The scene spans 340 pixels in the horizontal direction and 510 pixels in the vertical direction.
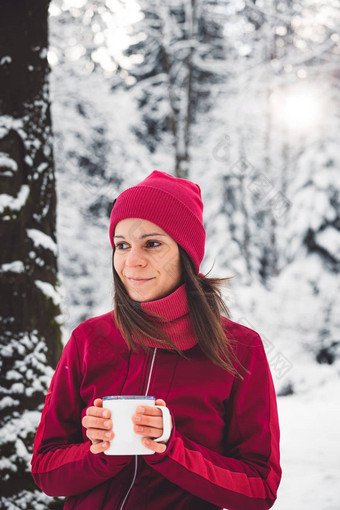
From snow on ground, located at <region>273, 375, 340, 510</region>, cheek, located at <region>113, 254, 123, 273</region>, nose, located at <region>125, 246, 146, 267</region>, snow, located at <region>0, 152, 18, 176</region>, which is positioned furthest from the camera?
snow on ground, located at <region>273, 375, 340, 510</region>

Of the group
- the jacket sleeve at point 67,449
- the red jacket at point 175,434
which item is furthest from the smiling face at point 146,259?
the jacket sleeve at point 67,449

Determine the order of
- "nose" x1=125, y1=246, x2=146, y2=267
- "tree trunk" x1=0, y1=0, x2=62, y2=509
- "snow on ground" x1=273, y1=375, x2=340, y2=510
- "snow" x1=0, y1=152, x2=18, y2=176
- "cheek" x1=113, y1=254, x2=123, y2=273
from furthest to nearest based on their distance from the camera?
"snow on ground" x1=273, y1=375, x2=340, y2=510, "snow" x1=0, y1=152, x2=18, y2=176, "tree trunk" x1=0, y1=0, x2=62, y2=509, "cheek" x1=113, y1=254, x2=123, y2=273, "nose" x1=125, y1=246, x2=146, y2=267

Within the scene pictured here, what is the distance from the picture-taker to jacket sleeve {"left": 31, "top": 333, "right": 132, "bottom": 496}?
1640 mm

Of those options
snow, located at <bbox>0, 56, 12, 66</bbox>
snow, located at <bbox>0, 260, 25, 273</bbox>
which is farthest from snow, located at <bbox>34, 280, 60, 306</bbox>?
snow, located at <bbox>0, 56, 12, 66</bbox>

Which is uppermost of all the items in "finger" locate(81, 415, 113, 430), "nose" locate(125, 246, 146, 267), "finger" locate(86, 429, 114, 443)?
"nose" locate(125, 246, 146, 267)

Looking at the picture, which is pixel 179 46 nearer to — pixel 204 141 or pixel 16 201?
pixel 204 141

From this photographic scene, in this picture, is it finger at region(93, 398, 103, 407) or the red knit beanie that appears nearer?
finger at region(93, 398, 103, 407)

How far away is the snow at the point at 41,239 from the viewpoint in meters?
2.81

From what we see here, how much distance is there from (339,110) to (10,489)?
9.74m

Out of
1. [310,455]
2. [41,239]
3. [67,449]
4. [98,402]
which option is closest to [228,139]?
[310,455]

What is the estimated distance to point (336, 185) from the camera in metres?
8.84

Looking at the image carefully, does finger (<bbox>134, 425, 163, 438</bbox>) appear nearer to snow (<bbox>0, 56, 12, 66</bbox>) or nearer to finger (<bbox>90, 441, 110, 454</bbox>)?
finger (<bbox>90, 441, 110, 454</bbox>)

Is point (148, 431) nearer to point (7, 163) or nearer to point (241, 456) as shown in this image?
point (241, 456)

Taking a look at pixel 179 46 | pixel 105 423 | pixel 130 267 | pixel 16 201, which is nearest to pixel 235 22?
pixel 179 46
